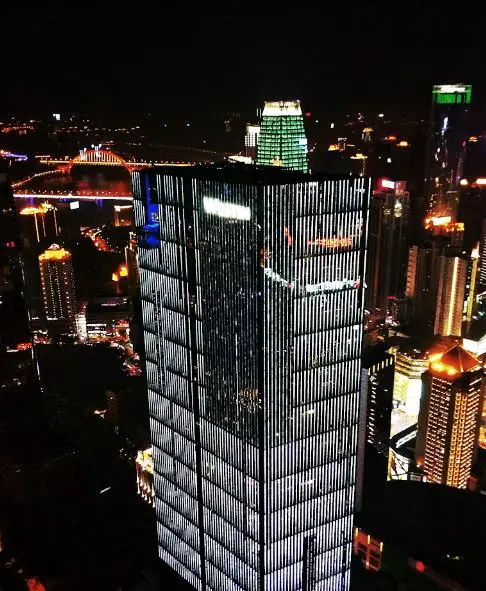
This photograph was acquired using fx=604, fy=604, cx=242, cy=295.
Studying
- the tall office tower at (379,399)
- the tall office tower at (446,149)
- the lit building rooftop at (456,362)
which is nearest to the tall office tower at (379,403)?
the tall office tower at (379,399)

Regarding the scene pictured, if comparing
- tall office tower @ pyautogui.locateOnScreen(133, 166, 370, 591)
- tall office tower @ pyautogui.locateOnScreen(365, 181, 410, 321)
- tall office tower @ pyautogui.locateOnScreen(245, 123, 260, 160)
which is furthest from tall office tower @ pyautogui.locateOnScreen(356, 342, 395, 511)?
tall office tower @ pyautogui.locateOnScreen(245, 123, 260, 160)

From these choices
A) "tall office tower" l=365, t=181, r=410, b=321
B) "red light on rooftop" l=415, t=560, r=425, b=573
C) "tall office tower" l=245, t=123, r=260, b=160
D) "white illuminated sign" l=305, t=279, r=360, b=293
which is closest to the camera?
"white illuminated sign" l=305, t=279, r=360, b=293

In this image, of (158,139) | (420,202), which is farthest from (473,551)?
(158,139)

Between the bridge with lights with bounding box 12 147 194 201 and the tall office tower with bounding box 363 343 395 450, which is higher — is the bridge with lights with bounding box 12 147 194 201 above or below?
above

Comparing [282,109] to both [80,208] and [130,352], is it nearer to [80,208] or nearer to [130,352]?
[130,352]

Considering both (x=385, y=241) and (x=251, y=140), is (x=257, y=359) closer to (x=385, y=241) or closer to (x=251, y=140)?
(x=385, y=241)

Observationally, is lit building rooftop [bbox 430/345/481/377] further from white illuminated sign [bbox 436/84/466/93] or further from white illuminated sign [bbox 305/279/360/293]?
white illuminated sign [bbox 436/84/466/93]
